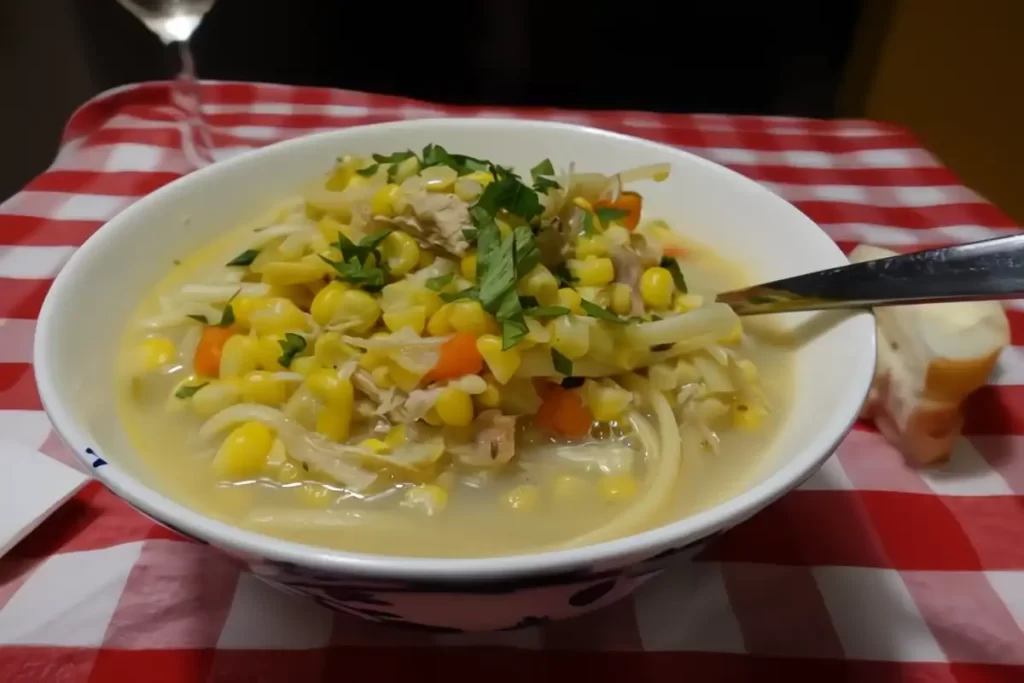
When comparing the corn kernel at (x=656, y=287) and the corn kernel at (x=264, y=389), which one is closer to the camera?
the corn kernel at (x=264, y=389)

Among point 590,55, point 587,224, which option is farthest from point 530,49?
point 587,224

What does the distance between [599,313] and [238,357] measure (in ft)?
1.37

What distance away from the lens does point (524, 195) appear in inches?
39.8

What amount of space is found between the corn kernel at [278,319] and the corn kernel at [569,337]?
0.98ft

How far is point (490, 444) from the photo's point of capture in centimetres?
90

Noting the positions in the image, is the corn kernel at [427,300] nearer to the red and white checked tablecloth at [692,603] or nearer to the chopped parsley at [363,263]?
the chopped parsley at [363,263]

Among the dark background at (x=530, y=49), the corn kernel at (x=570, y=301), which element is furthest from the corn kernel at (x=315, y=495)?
the dark background at (x=530, y=49)

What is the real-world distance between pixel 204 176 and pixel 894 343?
1.03 m

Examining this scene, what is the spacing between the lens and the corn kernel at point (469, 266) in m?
0.98

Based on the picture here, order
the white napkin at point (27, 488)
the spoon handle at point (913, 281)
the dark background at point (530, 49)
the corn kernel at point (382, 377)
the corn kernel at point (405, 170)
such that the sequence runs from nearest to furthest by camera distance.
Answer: the spoon handle at point (913, 281)
the corn kernel at point (382, 377)
the white napkin at point (27, 488)
the corn kernel at point (405, 170)
the dark background at point (530, 49)

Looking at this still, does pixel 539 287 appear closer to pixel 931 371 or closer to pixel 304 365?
pixel 304 365

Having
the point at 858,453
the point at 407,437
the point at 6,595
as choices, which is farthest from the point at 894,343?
the point at 6,595

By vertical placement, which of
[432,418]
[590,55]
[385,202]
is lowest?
[590,55]

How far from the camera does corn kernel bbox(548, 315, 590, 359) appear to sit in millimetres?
902
